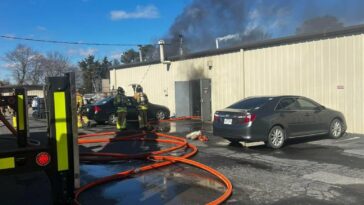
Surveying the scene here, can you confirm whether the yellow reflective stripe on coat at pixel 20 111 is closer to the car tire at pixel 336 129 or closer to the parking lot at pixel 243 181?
the parking lot at pixel 243 181

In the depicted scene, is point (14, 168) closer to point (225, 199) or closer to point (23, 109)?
point (23, 109)

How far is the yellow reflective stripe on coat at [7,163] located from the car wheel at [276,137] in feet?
27.9

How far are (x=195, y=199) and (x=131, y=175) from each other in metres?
1.99

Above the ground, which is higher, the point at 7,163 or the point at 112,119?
the point at 7,163

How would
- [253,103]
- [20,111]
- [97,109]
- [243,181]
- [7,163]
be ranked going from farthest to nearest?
[97,109] → [253,103] → [243,181] → [20,111] → [7,163]

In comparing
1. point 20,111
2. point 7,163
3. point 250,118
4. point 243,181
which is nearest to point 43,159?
point 7,163

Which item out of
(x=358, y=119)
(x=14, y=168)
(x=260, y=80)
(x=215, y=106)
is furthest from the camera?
(x=215, y=106)

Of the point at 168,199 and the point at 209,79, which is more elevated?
the point at 209,79

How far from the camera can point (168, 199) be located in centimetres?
622

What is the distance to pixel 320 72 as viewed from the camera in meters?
14.4

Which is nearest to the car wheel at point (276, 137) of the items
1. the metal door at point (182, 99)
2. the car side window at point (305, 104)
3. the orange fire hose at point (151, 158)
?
the car side window at point (305, 104)

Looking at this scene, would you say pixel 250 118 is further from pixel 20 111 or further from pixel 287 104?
pixel 20 111

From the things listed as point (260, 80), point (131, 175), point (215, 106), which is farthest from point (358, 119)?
point (131, 175)

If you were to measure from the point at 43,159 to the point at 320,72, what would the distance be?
41.9 ft
